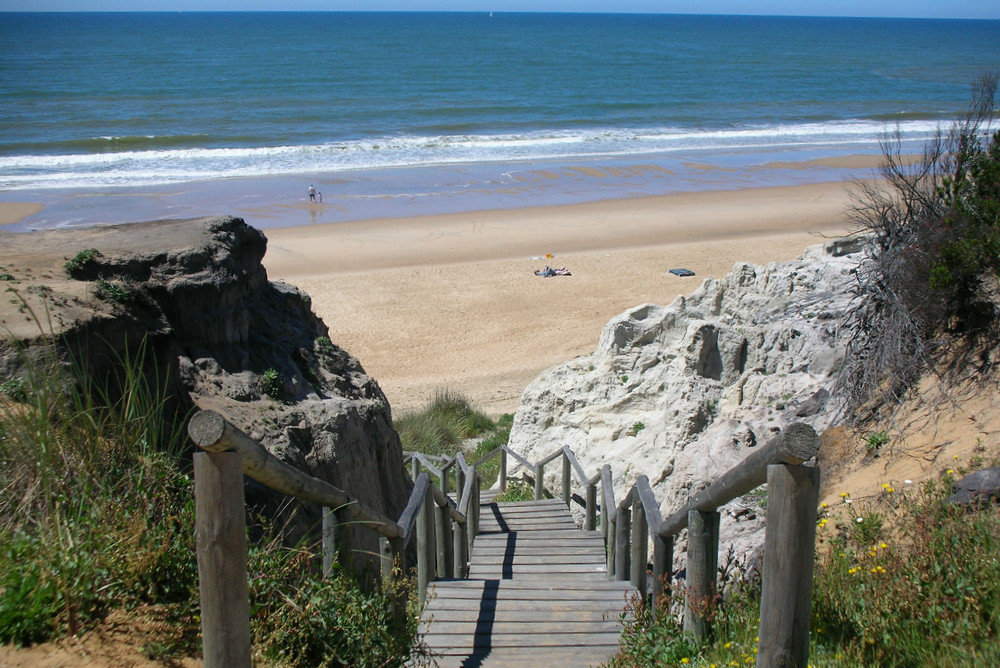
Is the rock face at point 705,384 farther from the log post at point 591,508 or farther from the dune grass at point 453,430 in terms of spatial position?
the dune grass at point 453,430

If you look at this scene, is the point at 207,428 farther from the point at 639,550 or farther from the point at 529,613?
the point at 639,550

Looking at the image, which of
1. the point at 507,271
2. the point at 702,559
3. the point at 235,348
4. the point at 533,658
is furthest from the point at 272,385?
the point at 507,271

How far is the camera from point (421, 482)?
18.1 feet

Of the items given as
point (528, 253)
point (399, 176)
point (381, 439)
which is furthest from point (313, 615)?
point (399, 176)

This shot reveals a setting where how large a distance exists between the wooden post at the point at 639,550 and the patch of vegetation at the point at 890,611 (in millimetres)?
765

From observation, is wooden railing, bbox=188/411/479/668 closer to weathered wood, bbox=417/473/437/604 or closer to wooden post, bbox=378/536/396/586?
wooden post, bbox=378/536/396/586

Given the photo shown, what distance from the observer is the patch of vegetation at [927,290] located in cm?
662

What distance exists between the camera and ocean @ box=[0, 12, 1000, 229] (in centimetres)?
3256

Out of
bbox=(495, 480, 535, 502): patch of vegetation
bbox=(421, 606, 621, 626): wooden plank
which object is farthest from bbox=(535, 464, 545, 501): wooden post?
bbox=(421, 606, 621, 626): wooden plank

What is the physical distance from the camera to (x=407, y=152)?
40469 mm

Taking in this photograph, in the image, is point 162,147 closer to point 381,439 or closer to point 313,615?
point 381,439

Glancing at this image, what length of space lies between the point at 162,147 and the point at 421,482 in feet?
127

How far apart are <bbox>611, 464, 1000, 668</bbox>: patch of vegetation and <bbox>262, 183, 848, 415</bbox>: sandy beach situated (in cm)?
1130

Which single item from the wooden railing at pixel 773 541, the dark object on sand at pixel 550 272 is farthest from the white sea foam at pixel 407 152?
the wooden railing at pixel 773 541
